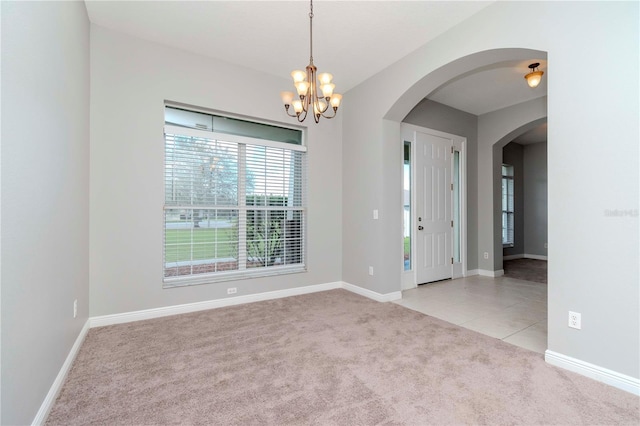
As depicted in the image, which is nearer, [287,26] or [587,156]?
[587,156]

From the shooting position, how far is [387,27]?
290cm

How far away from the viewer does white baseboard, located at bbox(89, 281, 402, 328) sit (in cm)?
297

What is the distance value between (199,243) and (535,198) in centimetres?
837

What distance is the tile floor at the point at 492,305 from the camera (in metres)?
2.74

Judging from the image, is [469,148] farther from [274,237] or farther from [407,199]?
[274,237]

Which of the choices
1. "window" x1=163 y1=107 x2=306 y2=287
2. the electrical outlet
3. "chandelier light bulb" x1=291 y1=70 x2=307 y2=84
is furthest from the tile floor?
"chandelier light bulb" x1=291 y1=70 x2=307 y2=84

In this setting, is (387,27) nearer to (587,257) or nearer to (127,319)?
(587,257)

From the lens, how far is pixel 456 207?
522 centimetres

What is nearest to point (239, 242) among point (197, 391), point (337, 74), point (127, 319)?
point (127, 319)

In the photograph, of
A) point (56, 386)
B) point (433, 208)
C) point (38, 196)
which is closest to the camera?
point (38, 196)

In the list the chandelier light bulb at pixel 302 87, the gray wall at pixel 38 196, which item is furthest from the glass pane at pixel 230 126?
the chandelier light bulb at pixel 302 87

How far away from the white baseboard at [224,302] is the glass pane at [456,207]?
188 centimetres

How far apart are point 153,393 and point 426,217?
13.7 ft

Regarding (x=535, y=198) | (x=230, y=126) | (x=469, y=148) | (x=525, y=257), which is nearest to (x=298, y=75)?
(x=230, y=126)
